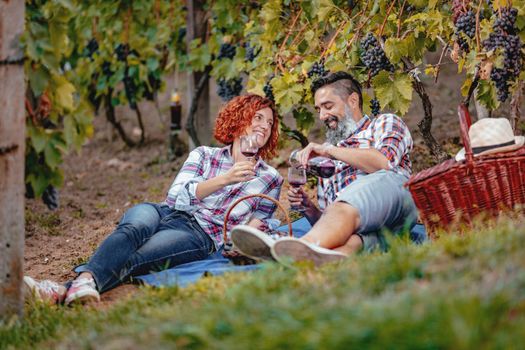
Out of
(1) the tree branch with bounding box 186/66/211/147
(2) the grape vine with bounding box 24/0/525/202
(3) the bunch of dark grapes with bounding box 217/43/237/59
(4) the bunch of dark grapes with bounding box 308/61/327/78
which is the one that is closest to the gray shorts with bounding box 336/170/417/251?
(2) the grape vine with bounding box 24/0/525/202

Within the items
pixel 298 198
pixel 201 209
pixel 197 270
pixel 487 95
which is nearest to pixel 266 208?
pixel 298 198

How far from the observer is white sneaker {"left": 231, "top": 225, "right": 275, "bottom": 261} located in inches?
146

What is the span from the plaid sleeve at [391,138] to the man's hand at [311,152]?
0.32 metres

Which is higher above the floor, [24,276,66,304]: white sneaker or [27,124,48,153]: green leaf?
[27,124,48,153]: green leaf

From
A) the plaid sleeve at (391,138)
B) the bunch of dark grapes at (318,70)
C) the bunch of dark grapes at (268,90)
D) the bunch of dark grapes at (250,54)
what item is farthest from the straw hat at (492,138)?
the bunch of dark grapes at (250,54)

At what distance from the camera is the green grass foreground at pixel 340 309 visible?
7.61ft

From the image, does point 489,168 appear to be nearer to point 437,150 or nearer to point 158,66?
point 437,150

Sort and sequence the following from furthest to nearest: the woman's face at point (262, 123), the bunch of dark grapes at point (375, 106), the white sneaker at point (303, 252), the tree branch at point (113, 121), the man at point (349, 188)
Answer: the tree branch at point (113, 121) < the bunch of dark grapes at point (375, 106) < the woman's face at point (262, 123) < the man at point (349, 188) < the white sneaker at point (303, 252)

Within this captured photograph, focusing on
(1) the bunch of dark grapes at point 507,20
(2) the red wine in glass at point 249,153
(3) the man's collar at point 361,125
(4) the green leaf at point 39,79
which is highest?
(1) the bunch of dark grapes at point 507,20

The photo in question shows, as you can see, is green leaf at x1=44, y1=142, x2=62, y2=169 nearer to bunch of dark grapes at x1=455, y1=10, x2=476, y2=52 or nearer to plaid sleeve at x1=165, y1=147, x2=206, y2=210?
plaid sleeve at x1=165, y1=147, x2=206, y2=210

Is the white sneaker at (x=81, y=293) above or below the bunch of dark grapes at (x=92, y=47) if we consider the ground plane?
below

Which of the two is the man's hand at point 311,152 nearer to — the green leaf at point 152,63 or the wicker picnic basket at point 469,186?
the wicker picnic basket at point 469,186

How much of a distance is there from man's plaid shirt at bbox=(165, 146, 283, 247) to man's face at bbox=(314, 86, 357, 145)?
419 millimetres

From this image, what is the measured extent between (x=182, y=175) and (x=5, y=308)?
54.8 inches
